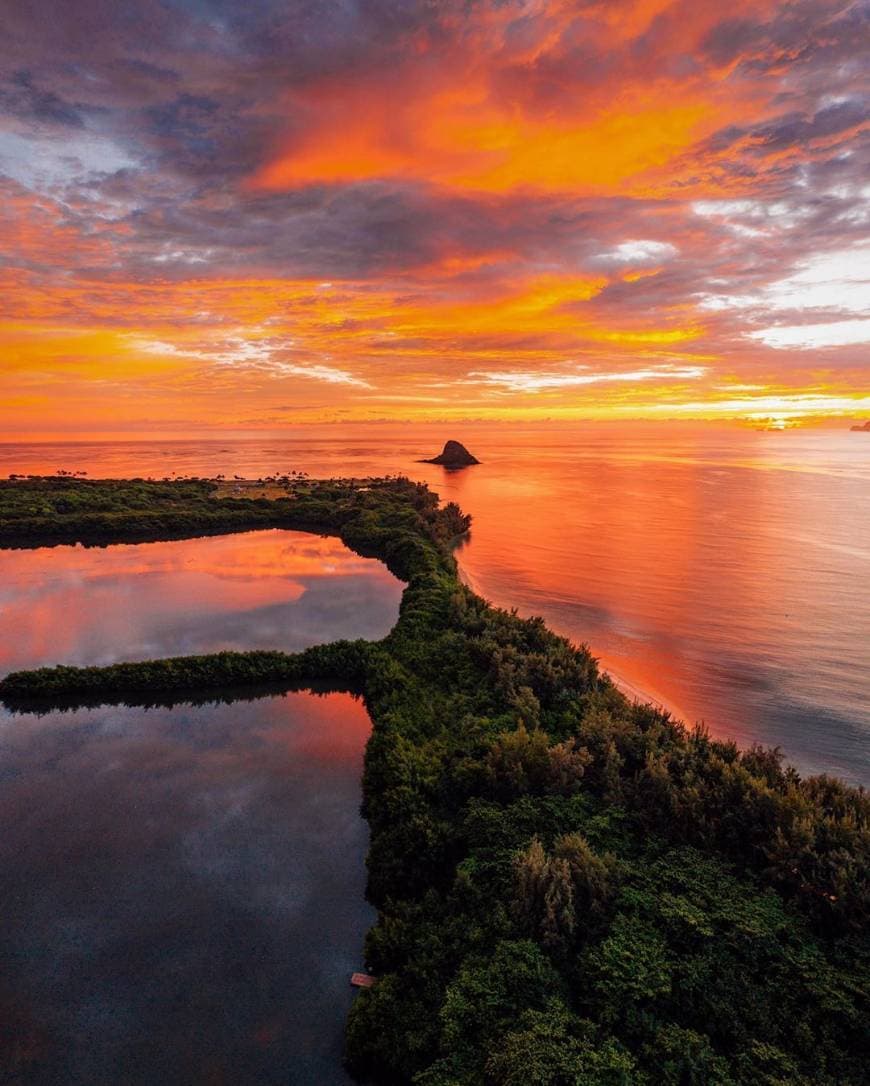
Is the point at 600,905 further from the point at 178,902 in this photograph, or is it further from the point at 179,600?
the point at 179,600

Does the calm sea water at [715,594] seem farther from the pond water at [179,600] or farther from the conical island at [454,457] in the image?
the conical island at [454,457]

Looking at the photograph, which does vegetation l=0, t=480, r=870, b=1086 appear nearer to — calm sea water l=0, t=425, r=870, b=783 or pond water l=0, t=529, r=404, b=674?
calm sea water l=0, t=425, r=870, b=783

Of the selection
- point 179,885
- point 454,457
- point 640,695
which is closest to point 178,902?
point 179,885

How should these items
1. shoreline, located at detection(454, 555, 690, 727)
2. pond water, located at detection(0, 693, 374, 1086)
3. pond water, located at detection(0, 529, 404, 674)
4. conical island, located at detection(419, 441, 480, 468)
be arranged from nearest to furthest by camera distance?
pond water, located at detection(0, 693, 374, 1086), shoreline, located at detection(454, 555, 690, 727), pond water, located at detection(0, 529, 404, 674), conical island, located at detection(419, 441, 480, 468)

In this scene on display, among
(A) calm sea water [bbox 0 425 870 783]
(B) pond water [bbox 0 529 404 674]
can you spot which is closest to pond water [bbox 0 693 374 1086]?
(B) pond water [bbox 0 529 404 674]

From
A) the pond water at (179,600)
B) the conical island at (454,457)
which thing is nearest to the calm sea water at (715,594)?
the pond water at (179,600)

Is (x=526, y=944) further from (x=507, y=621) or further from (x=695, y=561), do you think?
(x=695, y=561)

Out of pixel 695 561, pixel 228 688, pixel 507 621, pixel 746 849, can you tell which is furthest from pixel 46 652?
pixel 695 561
